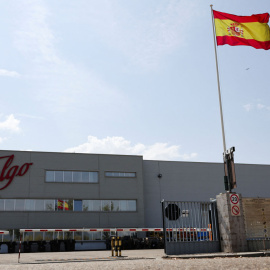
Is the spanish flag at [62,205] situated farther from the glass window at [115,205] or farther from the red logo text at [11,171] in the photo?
the glass window at [115,205]

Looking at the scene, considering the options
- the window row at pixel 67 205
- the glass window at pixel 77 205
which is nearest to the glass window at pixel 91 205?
the window row at pixel 67 205

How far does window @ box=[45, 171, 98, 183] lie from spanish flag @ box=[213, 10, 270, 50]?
77.4 ft

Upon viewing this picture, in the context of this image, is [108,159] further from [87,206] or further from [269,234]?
[269,234]

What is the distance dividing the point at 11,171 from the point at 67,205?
6191 mm

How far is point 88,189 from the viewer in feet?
132

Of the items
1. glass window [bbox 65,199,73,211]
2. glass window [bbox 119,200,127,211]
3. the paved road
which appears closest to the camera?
the paved road

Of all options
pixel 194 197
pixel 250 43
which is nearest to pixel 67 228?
pixel 194 197

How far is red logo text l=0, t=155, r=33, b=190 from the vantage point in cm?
3797

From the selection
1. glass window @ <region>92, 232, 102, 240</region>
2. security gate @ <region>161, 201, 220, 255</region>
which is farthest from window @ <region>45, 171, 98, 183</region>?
security gate @ <region>161, 201, 220, 255</region>

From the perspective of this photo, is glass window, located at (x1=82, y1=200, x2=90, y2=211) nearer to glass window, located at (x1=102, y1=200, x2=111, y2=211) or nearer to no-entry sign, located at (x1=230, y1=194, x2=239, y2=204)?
glass window, located at (x1=102, y1=200, x2=111, y2=211)

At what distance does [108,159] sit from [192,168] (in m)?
10.0

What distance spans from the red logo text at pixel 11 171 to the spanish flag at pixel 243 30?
80.8ft

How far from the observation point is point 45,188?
3881 centimetres

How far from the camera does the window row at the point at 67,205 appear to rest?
3762cm
